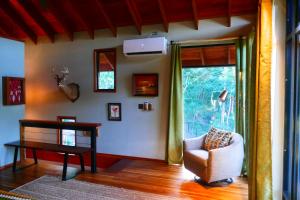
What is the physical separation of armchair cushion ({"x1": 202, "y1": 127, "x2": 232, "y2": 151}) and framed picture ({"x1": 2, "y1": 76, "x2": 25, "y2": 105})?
378cm

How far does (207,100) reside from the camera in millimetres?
4590

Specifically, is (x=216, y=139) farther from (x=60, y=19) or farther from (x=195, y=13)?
(x=60, y=19)

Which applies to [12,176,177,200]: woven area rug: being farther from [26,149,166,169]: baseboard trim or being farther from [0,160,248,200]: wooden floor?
[26,149,166,169]: baseboard trim

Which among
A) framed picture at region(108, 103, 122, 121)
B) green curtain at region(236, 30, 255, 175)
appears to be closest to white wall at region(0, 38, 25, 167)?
framed picture at region(108, 103, 122, 121)

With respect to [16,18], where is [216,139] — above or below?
below

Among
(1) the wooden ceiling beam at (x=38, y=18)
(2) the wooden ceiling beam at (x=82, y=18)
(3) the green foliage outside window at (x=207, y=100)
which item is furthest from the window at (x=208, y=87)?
(1) the wooden ceiling beam at (x=38, y=18)

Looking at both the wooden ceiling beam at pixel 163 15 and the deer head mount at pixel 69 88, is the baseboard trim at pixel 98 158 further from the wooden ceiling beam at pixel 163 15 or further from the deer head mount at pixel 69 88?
the wooden ceiling beam at pixel 163 15

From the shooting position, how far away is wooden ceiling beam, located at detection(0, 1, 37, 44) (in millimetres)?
4575

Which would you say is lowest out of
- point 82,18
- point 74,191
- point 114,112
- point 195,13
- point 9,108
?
point 74,191

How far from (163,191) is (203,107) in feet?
6.47

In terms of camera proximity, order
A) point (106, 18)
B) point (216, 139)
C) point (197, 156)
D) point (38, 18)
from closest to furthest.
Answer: point (197, 156) < point (216, 139) < point (106, 18) < point (38, 18)

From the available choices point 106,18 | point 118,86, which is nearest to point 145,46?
point 106,18

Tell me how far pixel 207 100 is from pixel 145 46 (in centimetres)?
164

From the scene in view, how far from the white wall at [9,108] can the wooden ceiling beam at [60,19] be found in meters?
0.91
